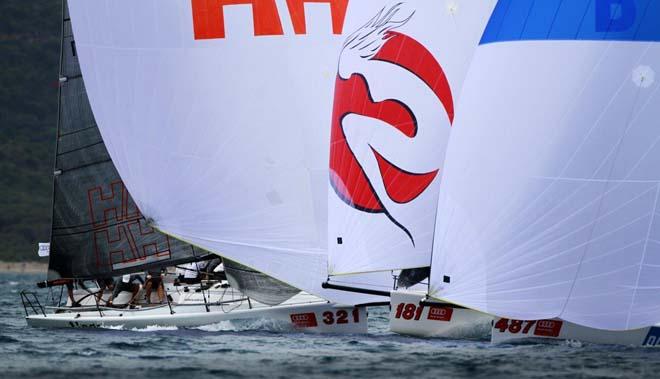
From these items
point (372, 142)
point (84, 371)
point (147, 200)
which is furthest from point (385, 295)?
point (84, 371)

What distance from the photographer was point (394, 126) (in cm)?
2428

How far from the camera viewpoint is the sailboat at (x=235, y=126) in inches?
1053

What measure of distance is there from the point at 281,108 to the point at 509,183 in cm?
705

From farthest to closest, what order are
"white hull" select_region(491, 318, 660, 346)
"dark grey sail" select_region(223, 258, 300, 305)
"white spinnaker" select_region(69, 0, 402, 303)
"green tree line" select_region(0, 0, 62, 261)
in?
"green tree line" select_region(0, 0, 62, 261), "dark grey sail" select_region(223, 258, 300, 305), "white spinnaker" select_region(69, 0, 402, 303), "white hull" select_region(491, 318, 660, 346)

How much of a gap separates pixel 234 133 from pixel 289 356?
595 centimetres

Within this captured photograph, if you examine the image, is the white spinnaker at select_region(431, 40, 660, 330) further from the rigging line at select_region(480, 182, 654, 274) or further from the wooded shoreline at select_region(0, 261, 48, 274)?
the wooded shoreline at select_region(0, 261, 48, 274)

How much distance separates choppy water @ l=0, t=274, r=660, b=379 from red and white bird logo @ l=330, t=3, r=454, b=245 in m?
2.51

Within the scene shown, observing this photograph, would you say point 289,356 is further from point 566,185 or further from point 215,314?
point 215,314

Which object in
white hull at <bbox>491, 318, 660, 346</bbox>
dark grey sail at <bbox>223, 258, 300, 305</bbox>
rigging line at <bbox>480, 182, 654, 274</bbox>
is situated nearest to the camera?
rigging line at <bbox>480, 182, 654, 274</bbox>

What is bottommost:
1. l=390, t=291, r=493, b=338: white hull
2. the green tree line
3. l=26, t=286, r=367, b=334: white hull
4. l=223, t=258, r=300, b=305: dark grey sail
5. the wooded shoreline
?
l=390, t=291, r=493, b=338: white hull

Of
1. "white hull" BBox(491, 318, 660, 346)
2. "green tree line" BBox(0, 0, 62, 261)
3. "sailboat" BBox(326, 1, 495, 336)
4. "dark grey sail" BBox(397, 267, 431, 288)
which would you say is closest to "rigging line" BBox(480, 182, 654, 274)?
"white hull" BBox(491, 318, 660, 346)

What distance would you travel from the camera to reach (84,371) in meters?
19.8

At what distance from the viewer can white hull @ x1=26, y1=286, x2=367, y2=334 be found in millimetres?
26781

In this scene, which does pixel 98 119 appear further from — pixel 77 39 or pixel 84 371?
pixel 84 371
